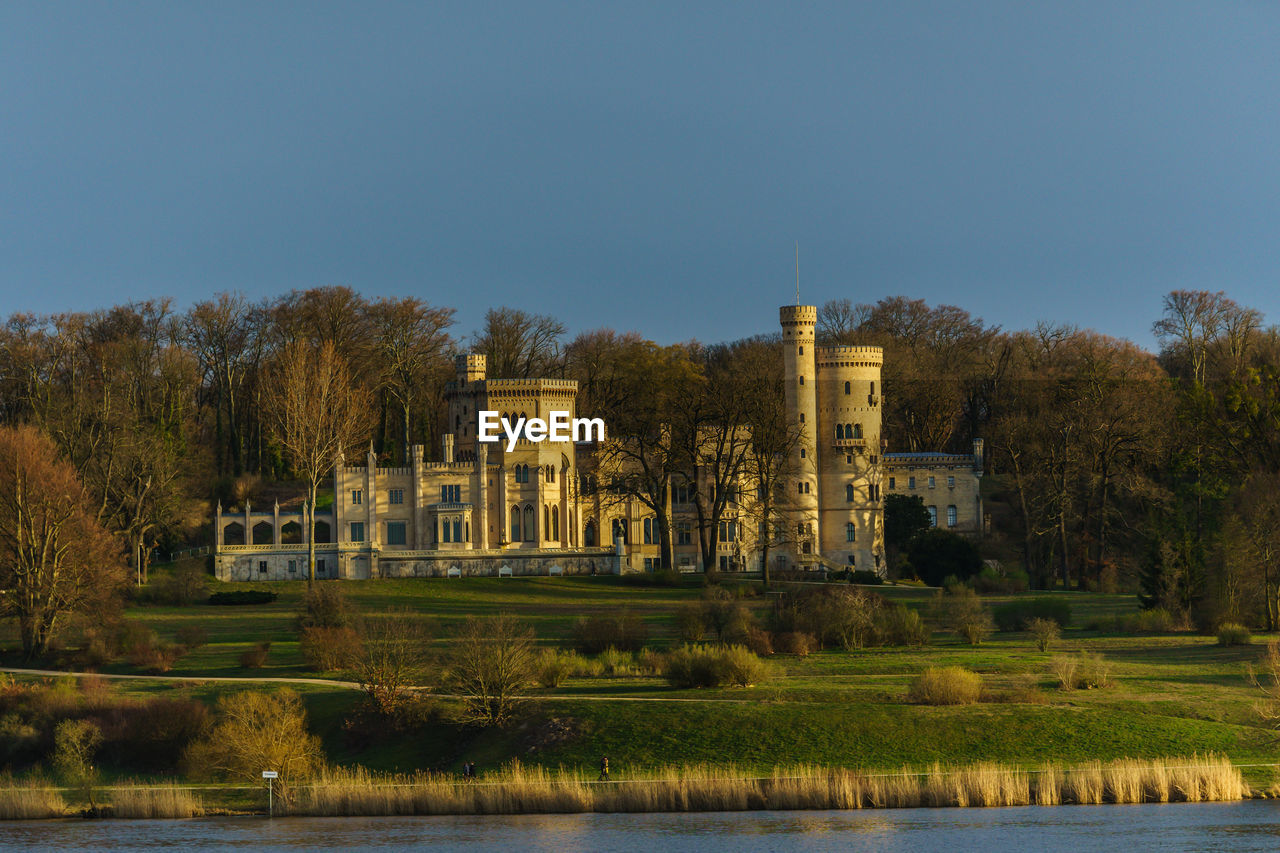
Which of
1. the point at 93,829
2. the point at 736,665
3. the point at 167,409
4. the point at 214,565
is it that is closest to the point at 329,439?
the point at 214,565

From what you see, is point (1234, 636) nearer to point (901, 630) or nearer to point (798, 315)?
point (901, 630)

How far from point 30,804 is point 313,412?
4866 centimetres

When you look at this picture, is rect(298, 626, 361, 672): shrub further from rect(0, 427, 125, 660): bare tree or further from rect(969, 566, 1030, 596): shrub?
rect(969, 566, 1030, 596): shrub

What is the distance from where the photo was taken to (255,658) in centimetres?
5747

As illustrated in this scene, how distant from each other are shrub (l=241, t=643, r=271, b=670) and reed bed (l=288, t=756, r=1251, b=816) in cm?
1791

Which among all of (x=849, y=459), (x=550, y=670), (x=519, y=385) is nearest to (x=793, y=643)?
(x=550, y=670)

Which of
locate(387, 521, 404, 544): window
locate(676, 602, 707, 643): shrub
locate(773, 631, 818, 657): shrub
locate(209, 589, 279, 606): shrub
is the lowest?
locate(773, 631, 818, 657): shrub

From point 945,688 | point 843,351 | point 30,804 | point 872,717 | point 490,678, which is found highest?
point 843,351

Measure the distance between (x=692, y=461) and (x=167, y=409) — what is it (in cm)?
3510

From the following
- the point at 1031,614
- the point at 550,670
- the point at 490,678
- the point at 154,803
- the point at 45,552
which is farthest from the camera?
the point at 1031,614

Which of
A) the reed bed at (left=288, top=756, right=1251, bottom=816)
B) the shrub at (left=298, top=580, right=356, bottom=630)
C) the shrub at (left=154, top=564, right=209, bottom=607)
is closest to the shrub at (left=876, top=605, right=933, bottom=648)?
the reed bed at (left=288, top=756, right=1251, bottom=816)

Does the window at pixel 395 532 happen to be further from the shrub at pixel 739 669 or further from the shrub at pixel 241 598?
the shrub at pixel 739 669

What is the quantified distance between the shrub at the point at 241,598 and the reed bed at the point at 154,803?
35393 millimetres

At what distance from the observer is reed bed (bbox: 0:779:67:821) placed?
39500mm
